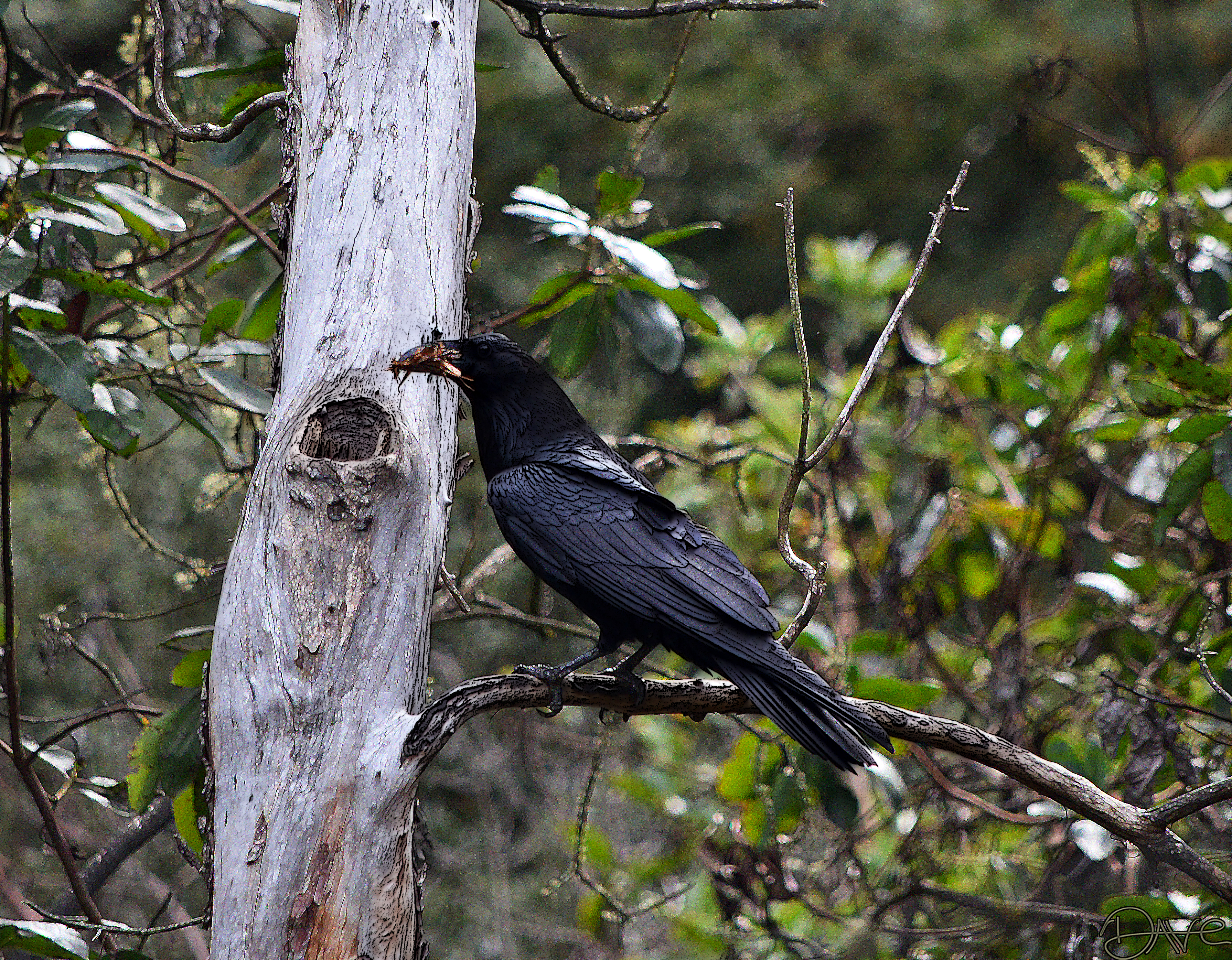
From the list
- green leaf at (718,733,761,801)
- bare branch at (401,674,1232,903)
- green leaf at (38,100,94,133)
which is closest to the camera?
bare branch at (401,674,1232,903)

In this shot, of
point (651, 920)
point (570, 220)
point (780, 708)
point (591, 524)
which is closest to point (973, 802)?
point (780, 708)

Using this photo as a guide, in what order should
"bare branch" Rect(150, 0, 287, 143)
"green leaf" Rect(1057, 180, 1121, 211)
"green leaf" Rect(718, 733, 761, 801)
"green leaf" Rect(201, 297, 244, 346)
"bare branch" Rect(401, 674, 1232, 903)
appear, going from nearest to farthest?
"bare branch" Rect(401, 674, 1232, 903) < "bare branch" Rect(150, 0, 287, 143) < "green leaf" Rect(201, 297, 244, 346) < "green leaf" Rect(718, 733, 761, 801) < "green leaf" Rect(1057, 180, 1121, 211)

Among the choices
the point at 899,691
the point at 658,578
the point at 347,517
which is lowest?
the point at 899,691

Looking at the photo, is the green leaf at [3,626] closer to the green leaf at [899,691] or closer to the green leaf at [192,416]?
the green leaf at [192,416]

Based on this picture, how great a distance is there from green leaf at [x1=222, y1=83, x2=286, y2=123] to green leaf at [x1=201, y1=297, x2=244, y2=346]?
431mm

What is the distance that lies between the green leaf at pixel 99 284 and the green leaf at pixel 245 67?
545 millimetres

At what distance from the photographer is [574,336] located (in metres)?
2.80

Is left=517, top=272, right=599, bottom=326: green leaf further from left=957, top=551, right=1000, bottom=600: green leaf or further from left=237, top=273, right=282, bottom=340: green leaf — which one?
left=957, top=551, right=1000, bottom=600: green leaf

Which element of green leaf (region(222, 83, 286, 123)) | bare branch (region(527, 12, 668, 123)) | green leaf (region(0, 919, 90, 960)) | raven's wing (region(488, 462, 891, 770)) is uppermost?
bare branch (region(527, 12, 668, 123))

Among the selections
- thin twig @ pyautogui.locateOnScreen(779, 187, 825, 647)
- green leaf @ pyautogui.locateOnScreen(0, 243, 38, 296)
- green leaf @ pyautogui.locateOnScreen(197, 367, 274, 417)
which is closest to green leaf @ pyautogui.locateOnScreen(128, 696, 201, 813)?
green leaf @ pyautogui.locateOnScreen(197, 367, 274, 417)

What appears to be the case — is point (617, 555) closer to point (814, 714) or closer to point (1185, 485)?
point (814, 714)

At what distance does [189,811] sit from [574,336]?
147 centimetres

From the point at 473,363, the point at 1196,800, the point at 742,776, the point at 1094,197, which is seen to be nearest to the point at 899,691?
the point at 742,776

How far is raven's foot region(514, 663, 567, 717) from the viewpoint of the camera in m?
1.91
